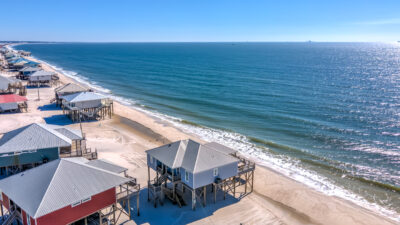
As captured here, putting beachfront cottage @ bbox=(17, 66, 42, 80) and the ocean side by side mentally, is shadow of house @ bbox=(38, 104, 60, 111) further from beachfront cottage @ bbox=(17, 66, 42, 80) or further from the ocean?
beachfront cottage @ bbox=(17, 66, 42, 80)

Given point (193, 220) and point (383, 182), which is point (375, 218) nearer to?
point (383, 182)

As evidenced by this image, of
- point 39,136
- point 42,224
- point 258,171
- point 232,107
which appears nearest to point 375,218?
point 258,171

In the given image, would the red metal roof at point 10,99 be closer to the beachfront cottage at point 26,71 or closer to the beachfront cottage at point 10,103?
the beachfront cottage at point 10,103

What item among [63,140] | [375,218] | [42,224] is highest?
[63,140]

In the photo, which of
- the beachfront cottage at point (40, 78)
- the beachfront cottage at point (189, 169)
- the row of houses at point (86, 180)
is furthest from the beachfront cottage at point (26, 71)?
the beachfront cottage at point (189, 169)

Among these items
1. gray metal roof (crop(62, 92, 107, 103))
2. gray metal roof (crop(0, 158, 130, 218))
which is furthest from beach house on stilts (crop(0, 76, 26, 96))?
gray metal roof (crop(0, 158, 130, 218))

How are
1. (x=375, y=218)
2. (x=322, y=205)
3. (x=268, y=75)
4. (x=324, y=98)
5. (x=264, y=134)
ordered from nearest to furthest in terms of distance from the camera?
(x=375, y=218) < (x=322, y=205) < (x=264, y=134) < (x=324, y=98) < (x=268, y=75)

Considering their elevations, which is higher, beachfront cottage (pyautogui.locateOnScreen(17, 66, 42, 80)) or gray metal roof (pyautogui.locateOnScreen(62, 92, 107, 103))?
beachfront cottage (pyautogui.locateOnScreen(17, 66, 42, 80))

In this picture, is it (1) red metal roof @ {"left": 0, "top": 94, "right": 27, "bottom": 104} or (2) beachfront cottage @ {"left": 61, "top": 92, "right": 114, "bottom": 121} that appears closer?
(2) beachfront cottage @ {"left": 61, "top": 92, "right": 114, "bottom": 121}

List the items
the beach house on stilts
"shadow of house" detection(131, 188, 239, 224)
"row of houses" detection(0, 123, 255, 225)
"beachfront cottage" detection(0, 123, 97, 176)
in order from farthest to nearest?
the beach house on stilts
"beachfront cottage" detection(0, 123, 97, 176)
"shadow of house" detection(131, 188, 239, 224)
"row of houses" detection(0, 123, 255, 225)
